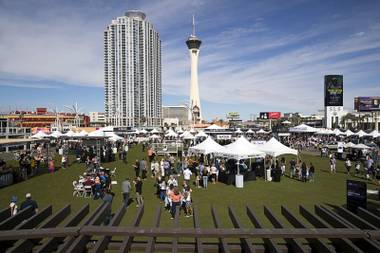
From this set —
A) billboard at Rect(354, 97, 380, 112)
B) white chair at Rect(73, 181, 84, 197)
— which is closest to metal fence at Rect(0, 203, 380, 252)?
white chair at Rect(73, 181, 84, 197)

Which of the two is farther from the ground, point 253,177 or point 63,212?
point 63,212

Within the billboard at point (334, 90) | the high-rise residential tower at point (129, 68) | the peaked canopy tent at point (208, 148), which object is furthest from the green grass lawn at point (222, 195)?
the high-rise residential tower at point (129, 68)

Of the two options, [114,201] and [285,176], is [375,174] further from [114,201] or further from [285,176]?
[114,201]

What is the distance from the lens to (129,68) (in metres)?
167

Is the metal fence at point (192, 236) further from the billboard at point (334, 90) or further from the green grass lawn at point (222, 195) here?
the billboard at point (334, 90)

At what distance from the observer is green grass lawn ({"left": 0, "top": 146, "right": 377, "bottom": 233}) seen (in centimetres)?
1299

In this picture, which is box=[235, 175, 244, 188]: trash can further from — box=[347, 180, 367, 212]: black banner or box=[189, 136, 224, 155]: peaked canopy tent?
box=[347, 180, 367, 212]: black banner

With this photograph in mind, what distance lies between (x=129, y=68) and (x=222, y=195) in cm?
15913

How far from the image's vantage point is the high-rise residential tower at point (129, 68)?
164625 mm

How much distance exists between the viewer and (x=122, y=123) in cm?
17262

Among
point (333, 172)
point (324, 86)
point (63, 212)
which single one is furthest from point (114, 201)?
point (324, 86)

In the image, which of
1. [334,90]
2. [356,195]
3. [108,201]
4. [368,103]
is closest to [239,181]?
[356,195]

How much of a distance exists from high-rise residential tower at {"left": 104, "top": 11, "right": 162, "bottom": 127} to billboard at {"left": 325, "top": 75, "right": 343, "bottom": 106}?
10375 centimetres

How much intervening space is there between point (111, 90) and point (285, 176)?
15762 cm
